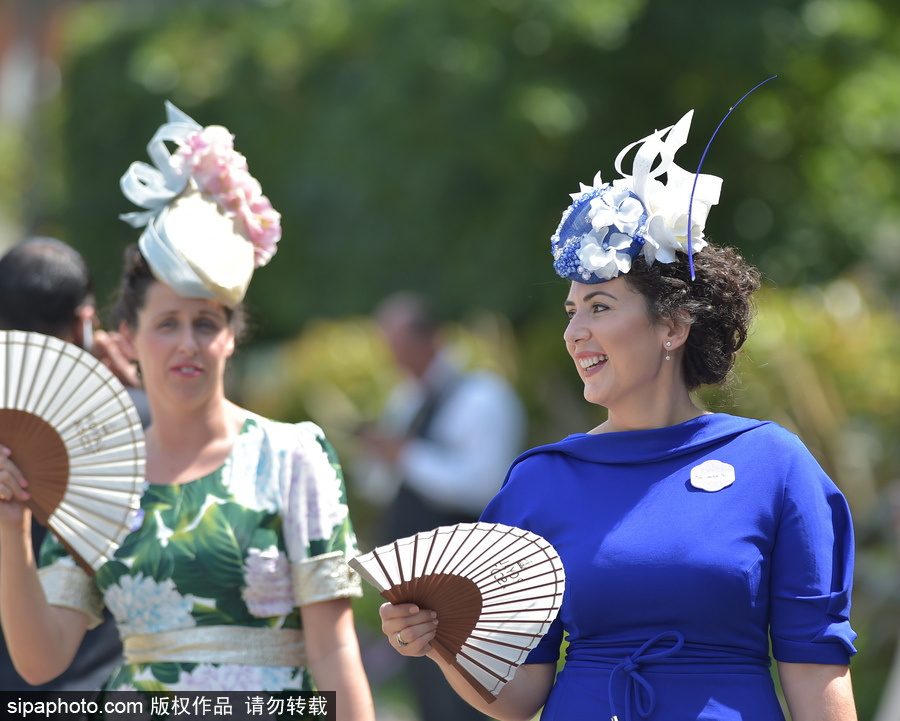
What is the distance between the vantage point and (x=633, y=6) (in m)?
8.38

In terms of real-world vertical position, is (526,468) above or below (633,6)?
below

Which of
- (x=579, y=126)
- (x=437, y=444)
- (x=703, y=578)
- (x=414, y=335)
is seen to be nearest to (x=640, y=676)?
(x=703, y=578)

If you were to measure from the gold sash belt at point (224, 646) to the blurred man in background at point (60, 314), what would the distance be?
450 mm

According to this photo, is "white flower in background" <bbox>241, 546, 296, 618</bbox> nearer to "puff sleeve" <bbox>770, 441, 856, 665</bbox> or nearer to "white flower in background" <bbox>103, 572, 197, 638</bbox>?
"white flower in background" <bbox>103, 572, 197, 638</bbox>

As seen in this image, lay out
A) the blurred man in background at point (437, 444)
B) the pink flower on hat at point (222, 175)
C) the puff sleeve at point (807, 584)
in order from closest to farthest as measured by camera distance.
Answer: the puff sleeve at point (807, 584)
the pink flower on hat at point (222, 175)
the blurred man in background at point (437, 444)

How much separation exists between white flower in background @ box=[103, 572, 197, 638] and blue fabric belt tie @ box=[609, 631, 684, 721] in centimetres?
104

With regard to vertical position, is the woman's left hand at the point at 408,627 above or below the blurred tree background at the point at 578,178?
below

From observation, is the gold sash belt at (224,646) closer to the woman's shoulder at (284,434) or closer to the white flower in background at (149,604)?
the white flower in background at (149,604)

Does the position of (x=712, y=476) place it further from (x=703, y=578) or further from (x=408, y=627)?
(x=408, y=627)

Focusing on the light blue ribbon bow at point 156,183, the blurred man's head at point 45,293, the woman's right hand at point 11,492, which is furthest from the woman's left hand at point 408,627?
the blurred man's head at point 45,293

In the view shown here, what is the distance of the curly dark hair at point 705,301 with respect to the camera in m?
2.38

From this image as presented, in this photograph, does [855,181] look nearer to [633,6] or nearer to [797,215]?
[797,215]

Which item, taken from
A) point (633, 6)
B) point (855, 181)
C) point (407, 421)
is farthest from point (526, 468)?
point (855, 181)

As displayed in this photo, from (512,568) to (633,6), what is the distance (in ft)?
22.8
